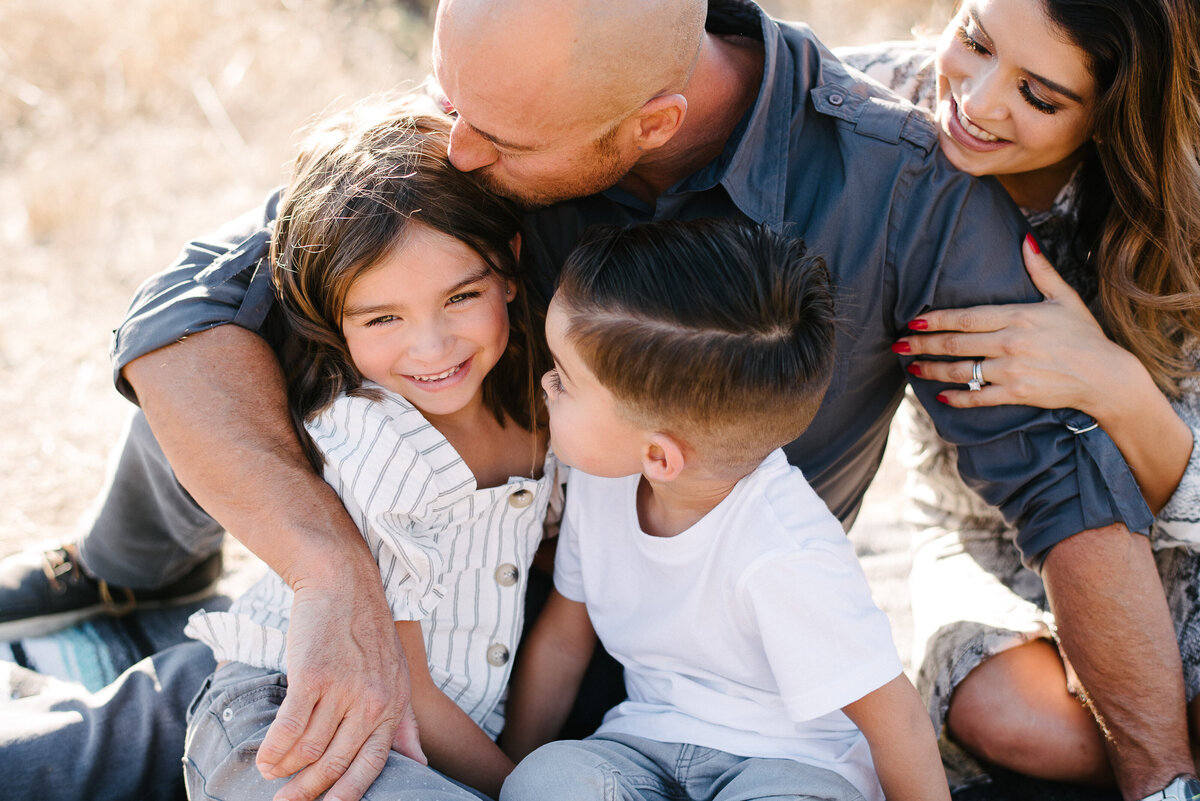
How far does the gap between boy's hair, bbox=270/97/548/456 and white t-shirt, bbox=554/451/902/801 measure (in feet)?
1.10

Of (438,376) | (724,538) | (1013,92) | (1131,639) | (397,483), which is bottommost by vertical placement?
(1131,639)

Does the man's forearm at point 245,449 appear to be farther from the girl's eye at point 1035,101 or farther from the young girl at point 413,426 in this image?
the girl's eye at point 1035,101

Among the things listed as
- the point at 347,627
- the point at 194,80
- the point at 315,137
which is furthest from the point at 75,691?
the point at 194,80

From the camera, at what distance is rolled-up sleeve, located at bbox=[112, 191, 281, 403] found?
6.83ft

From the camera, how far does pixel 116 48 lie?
17.8 feet

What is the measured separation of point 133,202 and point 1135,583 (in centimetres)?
439

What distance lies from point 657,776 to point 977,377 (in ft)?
3.23

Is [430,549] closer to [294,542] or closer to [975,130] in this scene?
[294,542]

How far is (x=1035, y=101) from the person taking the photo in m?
2.02

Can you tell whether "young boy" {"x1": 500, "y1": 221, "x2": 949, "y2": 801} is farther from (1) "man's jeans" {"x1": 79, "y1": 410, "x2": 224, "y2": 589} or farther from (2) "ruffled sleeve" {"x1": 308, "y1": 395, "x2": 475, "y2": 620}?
(1) "man's jeans" {"x1": 79, "y1": 410, "x2": 224, "y2": 589}

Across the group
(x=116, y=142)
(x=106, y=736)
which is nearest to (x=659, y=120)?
(x=106, y=736)

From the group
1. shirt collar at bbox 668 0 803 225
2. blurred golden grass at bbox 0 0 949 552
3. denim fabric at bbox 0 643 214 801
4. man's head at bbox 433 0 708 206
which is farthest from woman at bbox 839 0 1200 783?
blurred golden grass at bbox 0 0 949 552

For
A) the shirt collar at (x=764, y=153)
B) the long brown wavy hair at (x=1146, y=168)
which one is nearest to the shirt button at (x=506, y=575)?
the shirt collar at (x=764, y=153)

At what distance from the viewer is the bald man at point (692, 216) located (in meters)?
1.85
